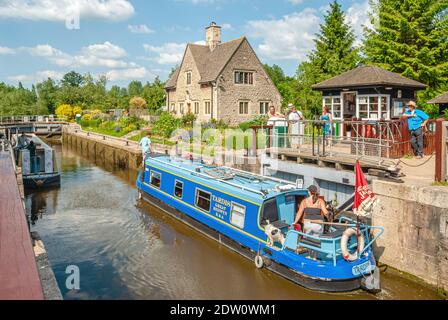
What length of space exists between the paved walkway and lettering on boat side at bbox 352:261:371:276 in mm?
6776

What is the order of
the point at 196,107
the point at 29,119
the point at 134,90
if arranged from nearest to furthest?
1. the point at 196,107
2. the point at 29,119
3. the point at 134,90

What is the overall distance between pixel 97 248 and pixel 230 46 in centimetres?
2854

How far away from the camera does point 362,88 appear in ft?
58.3

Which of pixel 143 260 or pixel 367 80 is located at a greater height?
pixel 367 80

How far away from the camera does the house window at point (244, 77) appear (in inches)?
1446

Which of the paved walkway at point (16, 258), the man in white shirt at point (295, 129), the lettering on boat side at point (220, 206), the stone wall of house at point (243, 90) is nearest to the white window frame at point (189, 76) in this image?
the stone wall of house at point (243, 90)

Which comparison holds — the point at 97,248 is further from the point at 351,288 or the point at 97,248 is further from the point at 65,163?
the point at 65,163

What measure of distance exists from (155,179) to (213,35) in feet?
88.4

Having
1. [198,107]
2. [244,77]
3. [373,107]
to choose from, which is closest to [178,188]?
[373,107]

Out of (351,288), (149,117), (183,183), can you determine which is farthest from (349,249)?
(149,117)

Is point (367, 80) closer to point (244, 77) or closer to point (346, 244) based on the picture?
point (346, 244)

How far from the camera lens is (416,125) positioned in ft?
43.5

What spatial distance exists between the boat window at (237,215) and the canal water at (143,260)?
106 cm

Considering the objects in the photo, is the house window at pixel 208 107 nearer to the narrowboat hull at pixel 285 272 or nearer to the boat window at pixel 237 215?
the narrowboat hull at pixel 285 272
